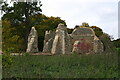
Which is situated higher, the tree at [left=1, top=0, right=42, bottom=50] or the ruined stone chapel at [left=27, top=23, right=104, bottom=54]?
the tree at [left=1, top=0, right=42, bottom=50]

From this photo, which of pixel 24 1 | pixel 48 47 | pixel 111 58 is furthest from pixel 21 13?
pixel 111 58

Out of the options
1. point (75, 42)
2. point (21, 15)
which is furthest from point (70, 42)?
point (21, 15)

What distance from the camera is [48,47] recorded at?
32.2 meters

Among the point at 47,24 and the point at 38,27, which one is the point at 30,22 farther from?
the point at 47,24

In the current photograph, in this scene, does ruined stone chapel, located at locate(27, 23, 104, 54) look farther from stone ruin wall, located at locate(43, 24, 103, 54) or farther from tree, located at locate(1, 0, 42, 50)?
tree, located at locate(1, 0, 42, 50)

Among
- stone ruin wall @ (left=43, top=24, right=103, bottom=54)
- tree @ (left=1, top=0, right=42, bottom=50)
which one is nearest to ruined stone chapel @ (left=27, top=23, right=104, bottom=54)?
stone ruin wall @ (left=43, top=24, right=103, bottom=54)

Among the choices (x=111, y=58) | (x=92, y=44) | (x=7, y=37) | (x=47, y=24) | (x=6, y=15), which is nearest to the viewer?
(x=111, y=58)

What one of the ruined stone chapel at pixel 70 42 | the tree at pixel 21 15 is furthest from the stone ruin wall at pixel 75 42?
the tree at pixel 21 15

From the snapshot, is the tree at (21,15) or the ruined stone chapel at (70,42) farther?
the tree at (21,15)

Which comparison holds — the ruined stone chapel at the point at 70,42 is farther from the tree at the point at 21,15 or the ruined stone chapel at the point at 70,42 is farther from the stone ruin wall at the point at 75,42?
the tree at the point at 21,15

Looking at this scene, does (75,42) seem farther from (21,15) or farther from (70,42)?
(21,15)

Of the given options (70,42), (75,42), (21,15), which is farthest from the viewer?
(21,15)

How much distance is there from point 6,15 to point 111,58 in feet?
94.5

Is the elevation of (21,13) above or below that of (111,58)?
above
